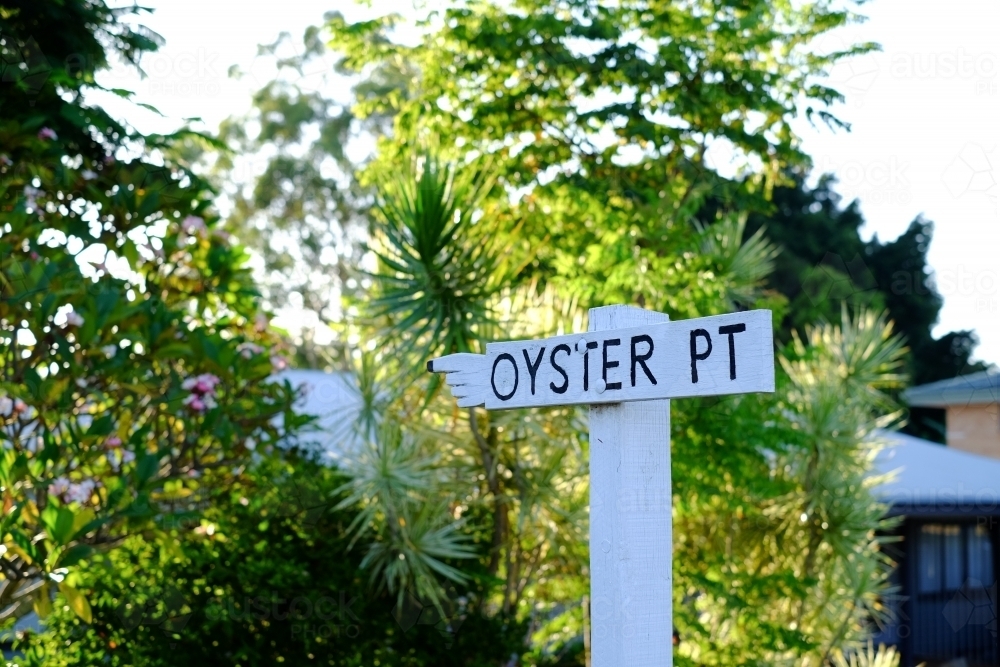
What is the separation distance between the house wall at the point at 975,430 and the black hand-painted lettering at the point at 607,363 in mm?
18612

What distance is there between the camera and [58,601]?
6660mm

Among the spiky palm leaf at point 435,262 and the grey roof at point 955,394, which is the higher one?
the grey roof at point 955,394

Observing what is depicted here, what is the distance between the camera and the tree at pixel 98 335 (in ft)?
17.6

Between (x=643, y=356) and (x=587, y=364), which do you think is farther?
(x=587, y=364)

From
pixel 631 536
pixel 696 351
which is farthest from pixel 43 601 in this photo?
pixel 696 351

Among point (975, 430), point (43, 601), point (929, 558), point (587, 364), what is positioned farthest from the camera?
point (975, 430)

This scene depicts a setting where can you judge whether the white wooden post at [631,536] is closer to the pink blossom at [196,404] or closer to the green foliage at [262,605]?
the pink blossom at [196,404]

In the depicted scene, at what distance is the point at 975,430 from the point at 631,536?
20030 millimetres

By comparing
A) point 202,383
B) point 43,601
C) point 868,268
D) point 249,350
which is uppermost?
point 868,268

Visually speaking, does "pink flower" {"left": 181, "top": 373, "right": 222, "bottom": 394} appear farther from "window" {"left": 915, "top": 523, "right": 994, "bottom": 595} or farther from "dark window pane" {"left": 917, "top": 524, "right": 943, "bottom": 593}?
"dark window pane" {"left": 917, "top": 524, "right": 943, "bottom": 593}

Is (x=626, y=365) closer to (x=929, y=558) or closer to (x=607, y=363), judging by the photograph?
(x=607, y=363)

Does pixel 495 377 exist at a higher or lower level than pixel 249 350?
lower

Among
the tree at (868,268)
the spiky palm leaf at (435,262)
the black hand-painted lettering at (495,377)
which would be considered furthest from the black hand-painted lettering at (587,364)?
the tree at (868,268)

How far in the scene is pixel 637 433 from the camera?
2.99m
